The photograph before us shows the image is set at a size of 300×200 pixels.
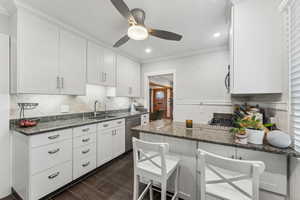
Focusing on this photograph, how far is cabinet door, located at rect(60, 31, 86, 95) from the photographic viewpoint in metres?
2.08

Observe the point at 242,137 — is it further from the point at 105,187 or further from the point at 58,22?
the point at 58,22

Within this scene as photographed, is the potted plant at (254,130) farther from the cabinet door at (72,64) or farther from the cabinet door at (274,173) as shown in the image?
the cabinet door at (72,64)

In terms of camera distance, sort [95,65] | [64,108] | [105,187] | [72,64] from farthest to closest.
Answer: [95,65]
[64,108]
[72,64]
[105,187]

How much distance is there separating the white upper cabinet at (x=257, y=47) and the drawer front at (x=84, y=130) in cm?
225

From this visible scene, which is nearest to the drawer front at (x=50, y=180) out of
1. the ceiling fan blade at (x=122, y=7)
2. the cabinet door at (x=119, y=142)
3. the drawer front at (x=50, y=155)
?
the drawer front at (x=50, y=155)

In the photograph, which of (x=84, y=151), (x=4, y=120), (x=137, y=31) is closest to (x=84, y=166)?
(x=84, y=151)

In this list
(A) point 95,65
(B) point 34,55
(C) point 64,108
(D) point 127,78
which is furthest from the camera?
(D) point 127,78

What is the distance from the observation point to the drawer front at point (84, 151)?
6.28ft

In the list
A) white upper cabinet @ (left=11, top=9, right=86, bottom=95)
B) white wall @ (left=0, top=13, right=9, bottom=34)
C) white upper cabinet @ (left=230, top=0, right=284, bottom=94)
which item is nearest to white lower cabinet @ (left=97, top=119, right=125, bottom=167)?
white upper cabinet @ (left=11, top=9, right=86, bottom=95)

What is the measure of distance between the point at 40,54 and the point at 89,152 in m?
1.72

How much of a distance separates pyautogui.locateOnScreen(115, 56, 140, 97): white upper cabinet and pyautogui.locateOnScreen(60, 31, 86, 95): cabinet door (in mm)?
977

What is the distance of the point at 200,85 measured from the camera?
334 cm

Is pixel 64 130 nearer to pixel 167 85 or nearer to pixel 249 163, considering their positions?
pixel 249 163

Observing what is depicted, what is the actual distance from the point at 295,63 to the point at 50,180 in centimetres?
296
